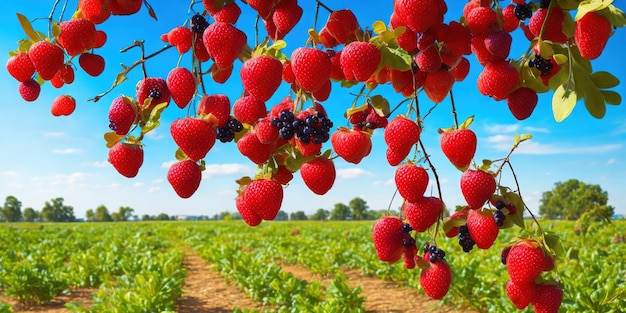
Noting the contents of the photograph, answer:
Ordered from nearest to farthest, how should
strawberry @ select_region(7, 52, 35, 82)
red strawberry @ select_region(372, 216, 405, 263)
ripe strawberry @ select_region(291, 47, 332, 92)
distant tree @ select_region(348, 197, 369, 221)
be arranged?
ripe strawberry @ select_region(291, 47, 332, 92) < strawberry @ select_region(7, 52, 35, 82) < red strawberry @ select_region(372, 216, 405, 263) < distant tree @ select_region(348, 197, 369, 221)

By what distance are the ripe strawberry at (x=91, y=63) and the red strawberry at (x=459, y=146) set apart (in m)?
1.11

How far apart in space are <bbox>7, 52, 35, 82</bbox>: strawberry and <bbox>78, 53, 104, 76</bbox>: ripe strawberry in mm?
141

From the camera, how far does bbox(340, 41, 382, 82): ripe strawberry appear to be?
1274 millimetres

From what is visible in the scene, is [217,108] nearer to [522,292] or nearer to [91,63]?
[91,63]

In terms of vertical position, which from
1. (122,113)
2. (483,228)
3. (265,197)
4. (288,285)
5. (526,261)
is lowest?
(288,285)

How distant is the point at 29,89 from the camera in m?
1.62

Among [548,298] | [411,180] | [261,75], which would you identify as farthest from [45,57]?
[548,298]

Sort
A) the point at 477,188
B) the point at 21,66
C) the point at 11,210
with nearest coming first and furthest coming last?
the point at 21,66 → the point at 477,188 → the point at 11,210

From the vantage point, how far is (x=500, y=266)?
9773 mm

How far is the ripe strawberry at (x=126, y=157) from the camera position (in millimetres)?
1372

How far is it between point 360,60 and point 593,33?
61cm

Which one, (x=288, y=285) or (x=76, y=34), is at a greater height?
(x=76, y=34)

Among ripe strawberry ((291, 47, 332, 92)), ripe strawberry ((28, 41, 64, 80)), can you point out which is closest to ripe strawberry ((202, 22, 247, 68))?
ripe strawberry ((291, 47, 332, 92))

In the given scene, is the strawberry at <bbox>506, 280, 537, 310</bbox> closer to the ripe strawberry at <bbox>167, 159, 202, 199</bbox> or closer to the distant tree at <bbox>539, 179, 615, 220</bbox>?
the ripe strawberry at <bbox>167, 159, 202, 199</bbox>
